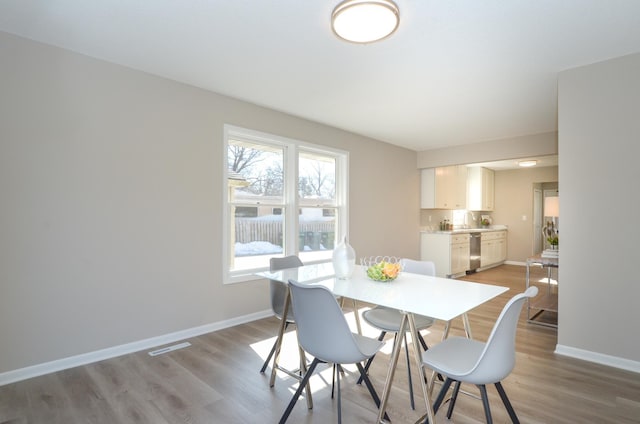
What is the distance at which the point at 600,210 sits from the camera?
289cm

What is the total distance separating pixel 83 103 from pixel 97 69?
0.32m

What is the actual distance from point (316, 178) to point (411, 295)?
3.03 m

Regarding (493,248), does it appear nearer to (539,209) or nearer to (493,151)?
(539,209)

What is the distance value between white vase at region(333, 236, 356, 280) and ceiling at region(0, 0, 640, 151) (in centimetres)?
154

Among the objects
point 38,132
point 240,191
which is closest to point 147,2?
point 38,132

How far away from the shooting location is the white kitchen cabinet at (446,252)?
643 centimetres

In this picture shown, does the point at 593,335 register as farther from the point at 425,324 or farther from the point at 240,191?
the point at 240,191

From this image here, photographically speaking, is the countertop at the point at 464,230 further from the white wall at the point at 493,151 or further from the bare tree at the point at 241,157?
the bare tree at the point at 241,157

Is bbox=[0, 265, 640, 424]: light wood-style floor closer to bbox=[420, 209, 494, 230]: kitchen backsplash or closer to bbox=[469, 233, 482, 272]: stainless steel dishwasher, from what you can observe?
bbox=[420, 209, 494, 230]: kitchen backsplash

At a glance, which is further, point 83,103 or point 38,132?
point 83,103

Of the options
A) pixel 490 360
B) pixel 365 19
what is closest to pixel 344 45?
pixel 365 19

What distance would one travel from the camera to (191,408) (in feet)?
7.18

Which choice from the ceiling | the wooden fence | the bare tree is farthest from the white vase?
the bare tree

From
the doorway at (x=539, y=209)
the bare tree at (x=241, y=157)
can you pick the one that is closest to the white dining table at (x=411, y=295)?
the bare tree at (x=241, y=157)
